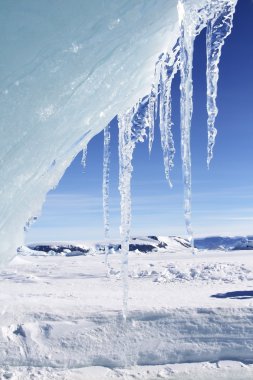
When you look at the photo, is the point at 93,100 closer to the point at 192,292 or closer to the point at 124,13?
the point at 124,13

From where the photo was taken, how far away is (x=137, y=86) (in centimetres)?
310

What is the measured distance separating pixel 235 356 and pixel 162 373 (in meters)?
1.97

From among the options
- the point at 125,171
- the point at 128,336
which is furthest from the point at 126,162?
the point at 128,336

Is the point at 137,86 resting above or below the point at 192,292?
above

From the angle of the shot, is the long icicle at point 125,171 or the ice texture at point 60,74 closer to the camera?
the ice texture at point 60,74

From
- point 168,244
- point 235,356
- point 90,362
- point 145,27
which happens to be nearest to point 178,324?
point 235,356

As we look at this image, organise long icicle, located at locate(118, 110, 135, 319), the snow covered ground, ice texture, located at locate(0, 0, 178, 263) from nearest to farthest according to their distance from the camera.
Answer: ice texture, located at locate(0, 0, 178, 263)
long icicle, located at locate(118, 110, 135, 319)
the snow covered ground

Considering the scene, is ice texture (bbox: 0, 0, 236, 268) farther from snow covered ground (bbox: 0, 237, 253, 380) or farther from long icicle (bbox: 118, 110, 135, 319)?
snow covered ground (bbox: 0, 237, 253, 380)

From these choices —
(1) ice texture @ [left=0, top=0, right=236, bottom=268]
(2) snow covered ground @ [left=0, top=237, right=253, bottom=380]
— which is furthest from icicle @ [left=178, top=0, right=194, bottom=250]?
(2) snow covered ground @ [left=0, top=237, right=253, bottom=380]

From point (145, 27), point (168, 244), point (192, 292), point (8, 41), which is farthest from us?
point (168, 244)

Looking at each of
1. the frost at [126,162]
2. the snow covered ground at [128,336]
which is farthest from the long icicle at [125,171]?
the snow covered ground at [128,336]

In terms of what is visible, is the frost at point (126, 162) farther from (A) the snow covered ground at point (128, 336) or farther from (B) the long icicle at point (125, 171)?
(A) the snow covered ground at point (128, 336)

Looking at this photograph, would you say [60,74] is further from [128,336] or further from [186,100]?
[128,336]

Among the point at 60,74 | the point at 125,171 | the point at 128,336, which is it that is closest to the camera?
the point at 60,74
